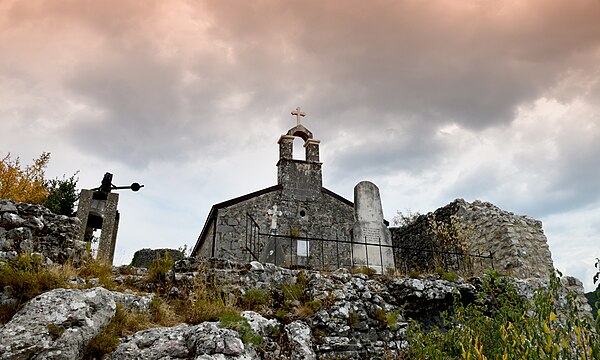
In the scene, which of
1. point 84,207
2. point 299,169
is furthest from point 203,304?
point 299,169

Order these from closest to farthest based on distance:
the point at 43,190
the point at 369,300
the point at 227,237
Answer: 1. the point at 369,300
2. the point at 227,237
3. the point at 43,190

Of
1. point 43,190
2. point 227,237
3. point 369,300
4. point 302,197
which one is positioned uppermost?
point 43,190

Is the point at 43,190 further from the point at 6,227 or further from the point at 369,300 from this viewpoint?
the point at 369,300

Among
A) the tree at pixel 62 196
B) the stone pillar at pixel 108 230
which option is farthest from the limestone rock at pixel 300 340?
the tree at pixel 62 196

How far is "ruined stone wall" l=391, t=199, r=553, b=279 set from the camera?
1098 centimetres

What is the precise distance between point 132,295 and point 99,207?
3.83 meters

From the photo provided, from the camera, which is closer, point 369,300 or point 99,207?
point 369,300

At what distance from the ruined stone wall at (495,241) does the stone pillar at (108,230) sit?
8233 mm

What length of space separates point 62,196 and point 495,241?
16822 mm

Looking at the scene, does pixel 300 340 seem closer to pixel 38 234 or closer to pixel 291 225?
pixel 38 234

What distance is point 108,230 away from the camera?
32.3 feet

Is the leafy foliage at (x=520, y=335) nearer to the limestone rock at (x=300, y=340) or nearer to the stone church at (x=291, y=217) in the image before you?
the limestone rock at (x=300, y=340)

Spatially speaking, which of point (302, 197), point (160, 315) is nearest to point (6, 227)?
point (160, 315)

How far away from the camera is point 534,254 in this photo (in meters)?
11.2
